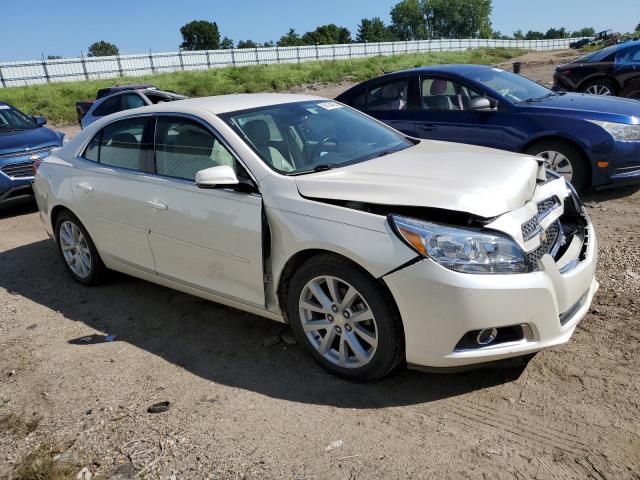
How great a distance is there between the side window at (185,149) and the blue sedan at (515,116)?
3814mm

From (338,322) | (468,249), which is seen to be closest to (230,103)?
(338,322)

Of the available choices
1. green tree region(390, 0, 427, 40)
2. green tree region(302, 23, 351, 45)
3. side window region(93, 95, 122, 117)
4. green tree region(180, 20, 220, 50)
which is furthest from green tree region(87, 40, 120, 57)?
side window region(93, 95, 122, 117)

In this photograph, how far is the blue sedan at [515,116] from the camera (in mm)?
6043

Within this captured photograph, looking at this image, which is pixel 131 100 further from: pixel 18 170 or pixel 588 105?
pixel 588 105

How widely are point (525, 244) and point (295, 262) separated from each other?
4.22 feet

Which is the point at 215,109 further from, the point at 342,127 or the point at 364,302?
the point at 364,302

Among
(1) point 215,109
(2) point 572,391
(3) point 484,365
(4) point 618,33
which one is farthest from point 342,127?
(4) point 618,33

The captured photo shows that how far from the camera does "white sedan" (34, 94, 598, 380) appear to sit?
9.16 feet

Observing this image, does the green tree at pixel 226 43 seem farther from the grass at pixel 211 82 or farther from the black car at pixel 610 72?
the black car at pixel 610 72

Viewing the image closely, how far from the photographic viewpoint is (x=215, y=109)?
13.1 ft

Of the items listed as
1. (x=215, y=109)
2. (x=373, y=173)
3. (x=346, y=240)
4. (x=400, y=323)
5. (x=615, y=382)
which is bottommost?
(x=615, y=382)

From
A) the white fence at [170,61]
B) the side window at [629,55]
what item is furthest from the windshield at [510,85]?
the white fence at [170,61]

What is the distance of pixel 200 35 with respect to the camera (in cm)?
11069

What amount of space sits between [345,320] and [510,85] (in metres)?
5.06
